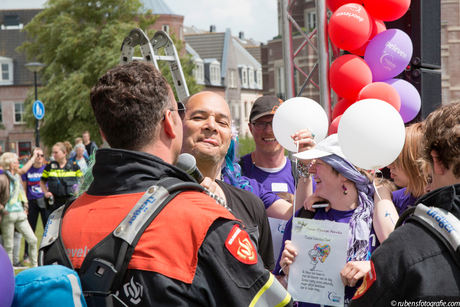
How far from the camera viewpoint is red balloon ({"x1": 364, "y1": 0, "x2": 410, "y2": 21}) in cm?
406

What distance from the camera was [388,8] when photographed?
4098mm

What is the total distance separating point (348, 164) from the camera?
8.25ft

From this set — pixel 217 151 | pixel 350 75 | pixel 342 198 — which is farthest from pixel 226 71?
pixel 342 198

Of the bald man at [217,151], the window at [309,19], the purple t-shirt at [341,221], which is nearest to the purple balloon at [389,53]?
the bald man at [217,151]

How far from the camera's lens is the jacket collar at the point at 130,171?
1.53 metres

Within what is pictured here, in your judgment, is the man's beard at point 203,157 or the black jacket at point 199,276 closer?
the black jacket at point 199,276

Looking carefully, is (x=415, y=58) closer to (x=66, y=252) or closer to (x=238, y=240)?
(x=238, y=240)

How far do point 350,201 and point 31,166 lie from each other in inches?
334

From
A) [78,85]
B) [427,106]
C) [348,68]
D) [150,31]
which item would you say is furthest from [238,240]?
[150,31]

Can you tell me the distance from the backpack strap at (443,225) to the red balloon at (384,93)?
104 inches

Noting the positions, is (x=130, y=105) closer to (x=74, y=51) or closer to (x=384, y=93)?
(x=384, y=93)

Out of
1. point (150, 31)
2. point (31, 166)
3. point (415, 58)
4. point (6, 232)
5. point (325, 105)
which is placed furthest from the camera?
point (150, 31)

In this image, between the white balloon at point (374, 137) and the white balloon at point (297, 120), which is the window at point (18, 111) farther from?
the white balloon at point (374, 137)

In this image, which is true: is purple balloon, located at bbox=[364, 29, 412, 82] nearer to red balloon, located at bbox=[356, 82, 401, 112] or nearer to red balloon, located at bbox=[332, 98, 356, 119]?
red balloon, located at bbox=[356, 82, 401, 112]
